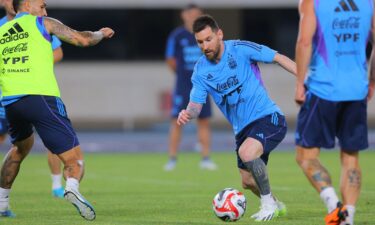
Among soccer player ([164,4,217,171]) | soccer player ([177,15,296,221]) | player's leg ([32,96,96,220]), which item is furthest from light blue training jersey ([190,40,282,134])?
soccer player ([164,4,217,171])

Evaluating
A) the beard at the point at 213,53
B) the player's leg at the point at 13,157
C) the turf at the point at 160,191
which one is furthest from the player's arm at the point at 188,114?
the player's leg at the point at 13,157

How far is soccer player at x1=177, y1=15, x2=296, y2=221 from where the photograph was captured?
10273 mm

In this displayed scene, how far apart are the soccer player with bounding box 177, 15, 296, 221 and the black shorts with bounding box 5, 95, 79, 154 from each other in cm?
124

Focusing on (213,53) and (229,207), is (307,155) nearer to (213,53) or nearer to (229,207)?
(229,207)

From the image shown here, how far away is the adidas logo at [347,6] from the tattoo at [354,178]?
138cm

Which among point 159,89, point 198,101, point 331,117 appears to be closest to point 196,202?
point 198,101

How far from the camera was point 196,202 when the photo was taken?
12281 mm

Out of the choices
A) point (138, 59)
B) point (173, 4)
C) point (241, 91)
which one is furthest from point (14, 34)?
point (138, 59)

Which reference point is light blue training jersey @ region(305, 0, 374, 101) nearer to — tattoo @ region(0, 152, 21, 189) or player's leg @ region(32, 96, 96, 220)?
player's leg @ region(32, 96, 96, 220)

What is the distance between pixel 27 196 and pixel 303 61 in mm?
6178

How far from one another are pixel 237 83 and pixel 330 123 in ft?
6.82

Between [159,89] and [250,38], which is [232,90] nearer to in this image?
[159,89]

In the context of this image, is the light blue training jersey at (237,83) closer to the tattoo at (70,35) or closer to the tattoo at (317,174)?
the tattoo at (70,35)

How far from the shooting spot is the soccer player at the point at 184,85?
18250 millimetres
